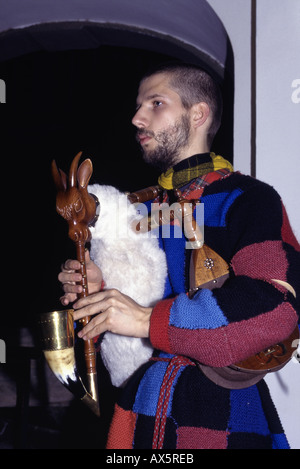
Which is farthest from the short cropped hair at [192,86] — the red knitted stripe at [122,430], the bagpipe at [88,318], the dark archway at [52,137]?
the dark archway at [52,137]

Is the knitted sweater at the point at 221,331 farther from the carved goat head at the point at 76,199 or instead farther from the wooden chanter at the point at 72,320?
the carved goat head at the point at 76,199

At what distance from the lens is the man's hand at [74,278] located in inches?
43.1

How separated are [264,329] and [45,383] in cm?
275

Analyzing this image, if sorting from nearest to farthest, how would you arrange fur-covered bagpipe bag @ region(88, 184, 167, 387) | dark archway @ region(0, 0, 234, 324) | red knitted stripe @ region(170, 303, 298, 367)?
red knitted stripe @ region(170, 303, 298, 367), fur-covered bagpipe bag @ region(88, 184, 167, 387), dark archway @ region(0, 0, 234, 324)

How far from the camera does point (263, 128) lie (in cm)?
186

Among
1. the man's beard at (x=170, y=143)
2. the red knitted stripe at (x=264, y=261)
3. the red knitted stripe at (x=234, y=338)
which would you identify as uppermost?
the man's beard at (x=170, y=143)

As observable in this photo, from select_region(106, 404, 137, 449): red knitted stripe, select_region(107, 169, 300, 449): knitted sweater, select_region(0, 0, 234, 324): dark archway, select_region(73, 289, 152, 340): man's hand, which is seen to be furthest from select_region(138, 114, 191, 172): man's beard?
select_region(0, 0, 234, 324): dark archway

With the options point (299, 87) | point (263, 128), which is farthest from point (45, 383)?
point (299, 87)

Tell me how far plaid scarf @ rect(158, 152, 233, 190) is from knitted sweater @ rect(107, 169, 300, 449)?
122mm

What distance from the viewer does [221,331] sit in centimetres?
90

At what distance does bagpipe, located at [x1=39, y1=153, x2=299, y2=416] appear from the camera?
98cm

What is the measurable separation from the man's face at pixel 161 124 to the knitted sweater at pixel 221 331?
247mm

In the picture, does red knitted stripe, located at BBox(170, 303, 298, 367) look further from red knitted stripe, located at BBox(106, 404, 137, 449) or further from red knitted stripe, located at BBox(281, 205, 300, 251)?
red knitted stripe, located at BBox(106, 404, 137, 449)

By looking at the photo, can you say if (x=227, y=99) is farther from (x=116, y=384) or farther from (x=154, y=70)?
(x=116, y=384)
